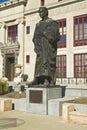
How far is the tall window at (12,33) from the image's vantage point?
140ft

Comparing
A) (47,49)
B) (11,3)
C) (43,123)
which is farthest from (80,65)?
(43,123)

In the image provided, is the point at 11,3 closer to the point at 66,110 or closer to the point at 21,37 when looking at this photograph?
the point at 21,37

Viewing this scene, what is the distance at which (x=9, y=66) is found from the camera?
4425 centimetres

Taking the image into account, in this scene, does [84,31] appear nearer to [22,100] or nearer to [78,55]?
[78,55]

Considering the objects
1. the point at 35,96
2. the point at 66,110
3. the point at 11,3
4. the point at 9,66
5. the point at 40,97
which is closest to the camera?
the point at 66,110

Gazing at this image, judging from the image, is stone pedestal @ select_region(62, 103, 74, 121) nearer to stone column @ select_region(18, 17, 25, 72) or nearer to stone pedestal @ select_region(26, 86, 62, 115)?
stone pedestal @ select_region(26, 86, 62, 115)

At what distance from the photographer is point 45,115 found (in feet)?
53.6

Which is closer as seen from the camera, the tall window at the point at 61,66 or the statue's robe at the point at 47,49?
the statue's robe at the point at 47,49

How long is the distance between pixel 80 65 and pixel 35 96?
1725 cm

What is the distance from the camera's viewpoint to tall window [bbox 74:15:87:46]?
3353 cm

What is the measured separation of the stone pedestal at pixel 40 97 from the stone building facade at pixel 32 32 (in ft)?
53.3

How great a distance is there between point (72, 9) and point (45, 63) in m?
18.6

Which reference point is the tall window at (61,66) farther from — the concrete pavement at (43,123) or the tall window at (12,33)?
the concrete pavement at (43,123)

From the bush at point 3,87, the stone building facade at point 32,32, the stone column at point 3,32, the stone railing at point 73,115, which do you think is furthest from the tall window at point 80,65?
the stone railing at point 73,115
